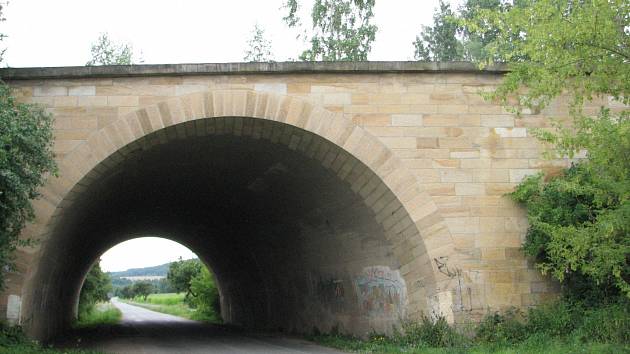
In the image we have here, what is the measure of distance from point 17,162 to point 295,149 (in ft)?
16.6

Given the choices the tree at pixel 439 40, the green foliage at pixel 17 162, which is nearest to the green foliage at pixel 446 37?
the tree at pixel 439 40

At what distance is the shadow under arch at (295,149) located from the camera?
11.7m

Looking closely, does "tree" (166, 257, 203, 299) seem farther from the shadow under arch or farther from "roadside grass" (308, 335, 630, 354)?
"roadside grass" (308, 335, 630, 354)

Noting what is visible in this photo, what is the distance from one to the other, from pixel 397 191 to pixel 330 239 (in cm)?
385

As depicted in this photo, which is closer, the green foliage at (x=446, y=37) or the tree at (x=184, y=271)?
the green foliage at (x=446, y=37)

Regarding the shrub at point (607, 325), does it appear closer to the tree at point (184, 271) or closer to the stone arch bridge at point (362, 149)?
the stone arch bridge at point (362, 149)

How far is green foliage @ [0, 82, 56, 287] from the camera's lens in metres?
9.36

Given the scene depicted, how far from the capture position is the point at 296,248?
697 inches

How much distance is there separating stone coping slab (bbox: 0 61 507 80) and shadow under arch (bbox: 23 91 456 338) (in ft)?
1.52

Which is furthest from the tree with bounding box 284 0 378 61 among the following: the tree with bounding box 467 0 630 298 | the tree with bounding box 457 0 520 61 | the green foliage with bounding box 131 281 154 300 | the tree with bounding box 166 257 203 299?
the green foliage with bounding box 131 281 154 300

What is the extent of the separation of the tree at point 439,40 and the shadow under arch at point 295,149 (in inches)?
887

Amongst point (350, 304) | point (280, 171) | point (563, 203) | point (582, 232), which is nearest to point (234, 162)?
point (280, 171)

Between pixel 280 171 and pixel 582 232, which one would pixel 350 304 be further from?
pixel 582 232

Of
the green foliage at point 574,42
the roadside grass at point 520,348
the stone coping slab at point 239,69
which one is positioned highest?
the stone coping slab at point 239,69
